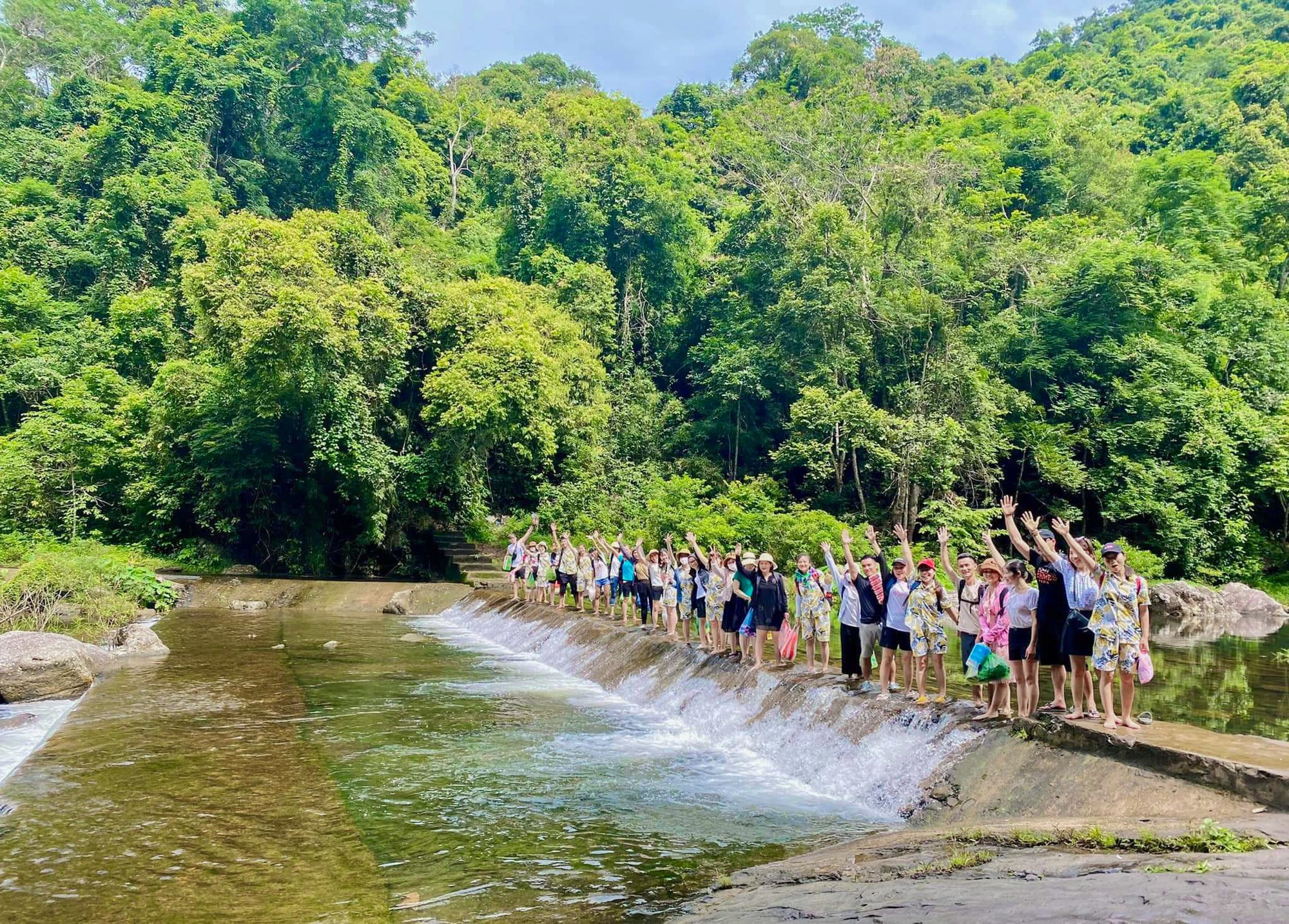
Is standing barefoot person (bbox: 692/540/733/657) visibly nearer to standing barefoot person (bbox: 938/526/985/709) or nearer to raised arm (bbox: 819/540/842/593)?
raised arm (bbox: 819/540/842/593)

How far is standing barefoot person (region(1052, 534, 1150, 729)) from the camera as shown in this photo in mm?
6703

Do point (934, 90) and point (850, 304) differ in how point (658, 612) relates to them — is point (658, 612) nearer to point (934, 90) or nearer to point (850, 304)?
point (850, 304)

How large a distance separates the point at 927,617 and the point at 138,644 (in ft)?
44.5

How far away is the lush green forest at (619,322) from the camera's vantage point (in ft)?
84.3

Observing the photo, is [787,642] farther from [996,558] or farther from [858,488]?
[858,488]

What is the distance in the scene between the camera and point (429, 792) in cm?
757

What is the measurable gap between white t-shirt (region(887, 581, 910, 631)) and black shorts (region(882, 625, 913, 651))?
53 mm

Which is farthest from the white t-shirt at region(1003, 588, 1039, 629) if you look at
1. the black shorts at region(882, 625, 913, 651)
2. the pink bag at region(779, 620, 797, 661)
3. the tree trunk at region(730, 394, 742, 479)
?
the tree trunk at region(730, 394, 742, 479)

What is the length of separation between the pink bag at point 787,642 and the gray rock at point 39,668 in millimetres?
10230

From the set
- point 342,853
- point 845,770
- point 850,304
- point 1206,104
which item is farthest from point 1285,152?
point 342,853

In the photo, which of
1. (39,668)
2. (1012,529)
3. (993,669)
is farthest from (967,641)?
(39,668)

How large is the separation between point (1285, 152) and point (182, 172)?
4847 centimetres

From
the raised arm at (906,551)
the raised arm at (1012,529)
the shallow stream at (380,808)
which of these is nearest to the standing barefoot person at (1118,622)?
the raised arm at (1012,529)

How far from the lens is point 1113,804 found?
20.2 ft
